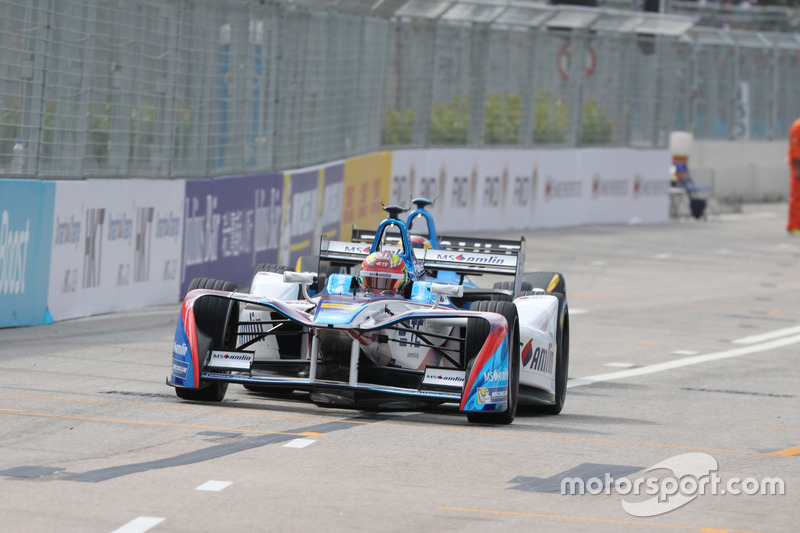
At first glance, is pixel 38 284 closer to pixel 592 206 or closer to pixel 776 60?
pixel 592 206

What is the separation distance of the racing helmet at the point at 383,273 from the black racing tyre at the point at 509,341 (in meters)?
0.79

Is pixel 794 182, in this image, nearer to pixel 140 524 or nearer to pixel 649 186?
pixel 649 186

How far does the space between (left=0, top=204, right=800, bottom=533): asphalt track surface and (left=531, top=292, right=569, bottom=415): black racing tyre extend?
0.14 m

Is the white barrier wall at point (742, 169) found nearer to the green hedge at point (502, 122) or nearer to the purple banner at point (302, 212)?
the green hedge at point (502, 122)

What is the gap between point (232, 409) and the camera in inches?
373

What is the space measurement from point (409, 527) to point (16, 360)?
19.6 ft

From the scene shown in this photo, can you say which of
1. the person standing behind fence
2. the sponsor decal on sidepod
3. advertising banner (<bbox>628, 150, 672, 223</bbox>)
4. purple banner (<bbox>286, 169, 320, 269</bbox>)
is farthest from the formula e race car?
advertising banner (<bbox>628, 150, 672, 223</bbox>)

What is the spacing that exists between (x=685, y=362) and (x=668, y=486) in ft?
23.2

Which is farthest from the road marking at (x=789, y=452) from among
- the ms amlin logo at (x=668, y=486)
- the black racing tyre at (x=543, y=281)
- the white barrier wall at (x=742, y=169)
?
the white barrier wall at (x=742, y=169)

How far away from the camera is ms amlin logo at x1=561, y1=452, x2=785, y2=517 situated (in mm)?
7137

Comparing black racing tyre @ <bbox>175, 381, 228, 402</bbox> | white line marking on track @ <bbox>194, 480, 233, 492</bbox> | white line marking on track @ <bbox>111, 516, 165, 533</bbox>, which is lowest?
white line marking on track @ <bbox>111, 516, 165, 533</bbox>

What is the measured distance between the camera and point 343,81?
2378 cm

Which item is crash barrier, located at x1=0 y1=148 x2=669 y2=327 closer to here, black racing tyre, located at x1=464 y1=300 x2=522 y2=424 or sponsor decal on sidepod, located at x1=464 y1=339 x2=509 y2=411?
black racing tyre, located at x1=464 y1=300 x2=522 y2=424

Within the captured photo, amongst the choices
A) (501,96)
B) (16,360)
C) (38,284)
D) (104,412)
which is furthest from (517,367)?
(501,96)
